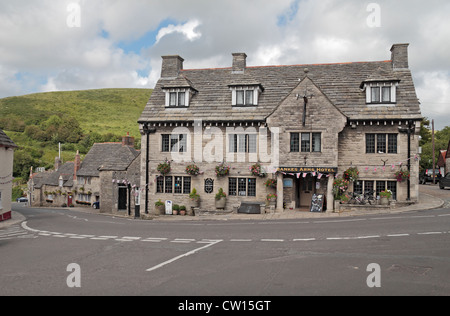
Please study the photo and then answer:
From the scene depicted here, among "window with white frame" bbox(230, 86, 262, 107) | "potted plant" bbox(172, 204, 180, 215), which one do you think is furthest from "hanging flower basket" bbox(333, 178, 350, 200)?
"potted plant" bbox(172, 204, 180, 215)

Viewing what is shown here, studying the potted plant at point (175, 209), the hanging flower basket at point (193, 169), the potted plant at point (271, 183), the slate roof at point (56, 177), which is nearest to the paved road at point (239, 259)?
the potted plant at point (271, 183)

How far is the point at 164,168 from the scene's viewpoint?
101 ft

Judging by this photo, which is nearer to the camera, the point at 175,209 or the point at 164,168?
the point at 175,209

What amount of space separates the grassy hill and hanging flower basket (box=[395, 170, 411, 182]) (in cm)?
8253

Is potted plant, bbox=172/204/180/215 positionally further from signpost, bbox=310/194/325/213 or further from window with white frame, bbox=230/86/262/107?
signpost, bbox=310/194/325/213

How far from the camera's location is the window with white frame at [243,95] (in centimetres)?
3042

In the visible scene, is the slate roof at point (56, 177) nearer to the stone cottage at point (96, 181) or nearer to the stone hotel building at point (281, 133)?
the stone cottage at point (96, 181)

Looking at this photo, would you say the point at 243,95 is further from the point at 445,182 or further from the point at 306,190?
the point at 445,182

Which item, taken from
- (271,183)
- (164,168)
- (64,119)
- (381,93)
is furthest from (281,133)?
(64,119)

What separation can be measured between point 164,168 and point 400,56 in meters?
20.5

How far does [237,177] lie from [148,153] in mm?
7688

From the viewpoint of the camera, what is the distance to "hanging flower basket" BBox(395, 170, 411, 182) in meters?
26.6

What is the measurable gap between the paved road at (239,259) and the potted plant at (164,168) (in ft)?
34.0
